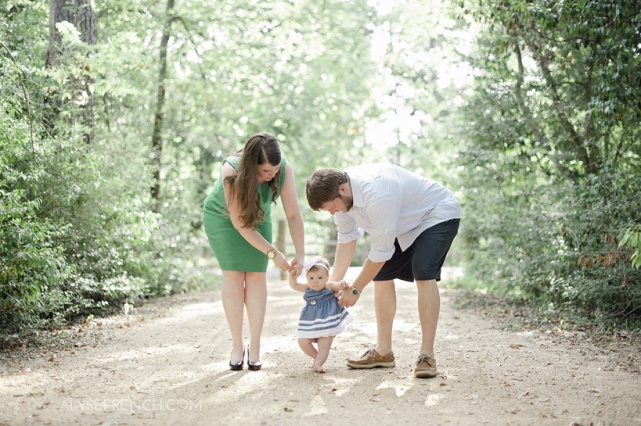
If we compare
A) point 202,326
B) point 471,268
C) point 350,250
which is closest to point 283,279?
point 471,268

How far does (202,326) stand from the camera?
24.1ft

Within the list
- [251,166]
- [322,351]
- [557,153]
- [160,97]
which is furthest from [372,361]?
[160,97]

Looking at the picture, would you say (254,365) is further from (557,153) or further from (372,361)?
(557,153)

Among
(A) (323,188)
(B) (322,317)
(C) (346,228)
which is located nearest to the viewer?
(A) (323,188)

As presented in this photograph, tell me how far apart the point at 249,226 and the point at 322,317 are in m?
0.80

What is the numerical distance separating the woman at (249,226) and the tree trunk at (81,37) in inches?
135

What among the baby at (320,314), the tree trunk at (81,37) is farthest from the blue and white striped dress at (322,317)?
the tree trunk at (81,37)

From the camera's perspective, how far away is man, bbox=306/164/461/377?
4191 mm

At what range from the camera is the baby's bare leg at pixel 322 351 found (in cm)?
462

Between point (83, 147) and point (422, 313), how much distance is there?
437 cm

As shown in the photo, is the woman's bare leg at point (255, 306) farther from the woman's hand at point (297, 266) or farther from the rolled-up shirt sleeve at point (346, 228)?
the rolled-up shirt sleeve at point (346, 228)

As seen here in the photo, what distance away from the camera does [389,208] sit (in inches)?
164

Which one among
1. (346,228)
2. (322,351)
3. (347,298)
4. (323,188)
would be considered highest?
(323,188)

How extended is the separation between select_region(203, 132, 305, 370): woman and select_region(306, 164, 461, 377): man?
41 centimetres
